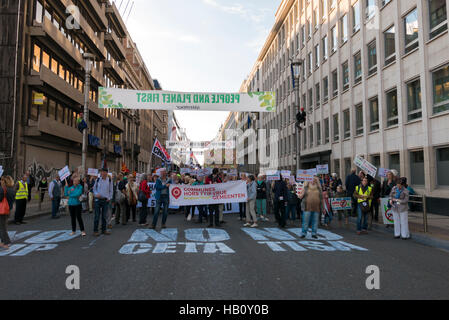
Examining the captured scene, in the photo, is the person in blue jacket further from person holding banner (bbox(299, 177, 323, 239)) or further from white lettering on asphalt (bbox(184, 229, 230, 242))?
person holding banner (bbox(299, 177, 323, 239))

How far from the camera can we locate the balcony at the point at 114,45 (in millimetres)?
40125

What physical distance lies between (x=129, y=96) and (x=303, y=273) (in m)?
11.6

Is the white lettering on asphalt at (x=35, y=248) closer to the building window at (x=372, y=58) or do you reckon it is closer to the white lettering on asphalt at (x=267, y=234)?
the white lettering on asphalt at (x=267, y=234)

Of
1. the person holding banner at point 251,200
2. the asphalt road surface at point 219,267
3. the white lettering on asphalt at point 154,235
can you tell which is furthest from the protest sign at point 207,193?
the asphalt road surface at point 219,267

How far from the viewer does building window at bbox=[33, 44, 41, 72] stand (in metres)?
23.3

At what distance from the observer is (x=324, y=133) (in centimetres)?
3069

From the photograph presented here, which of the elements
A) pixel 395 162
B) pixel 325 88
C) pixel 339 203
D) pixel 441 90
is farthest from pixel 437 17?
pixel 325 88

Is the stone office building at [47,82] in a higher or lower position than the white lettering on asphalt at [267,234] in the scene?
higher

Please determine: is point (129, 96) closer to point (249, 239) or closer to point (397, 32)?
point (249, 239)

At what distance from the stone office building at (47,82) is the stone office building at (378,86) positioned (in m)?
17.2

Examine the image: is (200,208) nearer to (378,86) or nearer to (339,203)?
(339,203)

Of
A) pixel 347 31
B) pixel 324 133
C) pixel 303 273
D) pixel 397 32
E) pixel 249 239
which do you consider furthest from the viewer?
pixel 324 133
